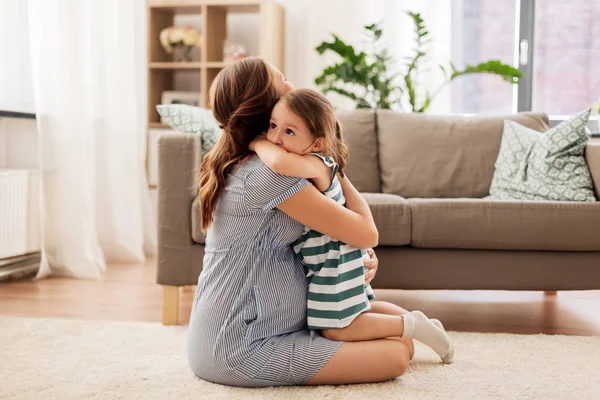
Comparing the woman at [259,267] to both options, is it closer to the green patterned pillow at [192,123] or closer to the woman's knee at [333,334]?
the woman's knee at [333,334]

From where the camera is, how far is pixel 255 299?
5.84 feet

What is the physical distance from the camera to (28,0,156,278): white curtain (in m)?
3.48

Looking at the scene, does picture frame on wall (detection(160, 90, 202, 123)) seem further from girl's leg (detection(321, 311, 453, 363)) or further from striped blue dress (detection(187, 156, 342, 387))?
girl's leg (detection(321, 311, 453, 363))

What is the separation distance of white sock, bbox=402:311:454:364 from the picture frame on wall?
2.82 metres

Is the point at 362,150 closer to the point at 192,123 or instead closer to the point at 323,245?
the point at 192,123

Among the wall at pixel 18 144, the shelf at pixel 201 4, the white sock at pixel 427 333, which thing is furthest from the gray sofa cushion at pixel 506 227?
the shelf at pixel 201 4

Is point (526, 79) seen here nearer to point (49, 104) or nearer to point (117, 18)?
point (117, 18)

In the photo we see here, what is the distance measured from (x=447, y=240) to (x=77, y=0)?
226 centimetres

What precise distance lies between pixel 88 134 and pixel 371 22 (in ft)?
5.87

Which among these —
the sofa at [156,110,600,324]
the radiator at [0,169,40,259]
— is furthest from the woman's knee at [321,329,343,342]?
the radiator at [0,169,40,259]

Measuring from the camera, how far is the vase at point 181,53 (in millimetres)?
4418

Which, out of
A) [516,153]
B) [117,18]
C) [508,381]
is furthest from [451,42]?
[508,381]

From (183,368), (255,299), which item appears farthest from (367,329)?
(183,368)

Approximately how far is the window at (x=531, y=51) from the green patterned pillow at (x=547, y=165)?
1667 millimetres
